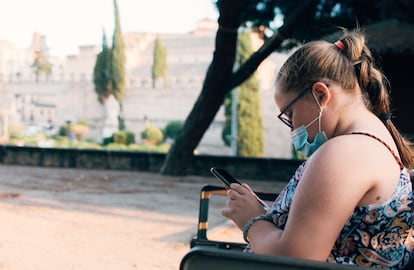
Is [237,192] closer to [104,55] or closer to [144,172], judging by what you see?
[144,172]

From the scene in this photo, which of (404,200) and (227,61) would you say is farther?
(227,61)

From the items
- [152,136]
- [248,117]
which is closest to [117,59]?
[152,136]

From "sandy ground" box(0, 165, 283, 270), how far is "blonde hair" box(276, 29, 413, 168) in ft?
7.52

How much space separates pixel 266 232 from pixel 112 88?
1634 inches

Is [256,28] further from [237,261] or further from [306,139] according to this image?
[237,261]

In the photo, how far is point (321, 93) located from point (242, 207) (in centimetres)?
34

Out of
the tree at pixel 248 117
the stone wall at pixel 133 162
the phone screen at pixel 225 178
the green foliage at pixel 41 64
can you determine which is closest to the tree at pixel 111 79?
the tree at pixel 248 117

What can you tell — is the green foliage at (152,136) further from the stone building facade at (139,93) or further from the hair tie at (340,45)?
the hair tie at (340,45)

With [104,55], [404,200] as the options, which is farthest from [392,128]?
[104,55]

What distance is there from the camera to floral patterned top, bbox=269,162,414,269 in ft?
3.97

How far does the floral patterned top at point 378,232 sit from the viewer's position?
3.97 feet

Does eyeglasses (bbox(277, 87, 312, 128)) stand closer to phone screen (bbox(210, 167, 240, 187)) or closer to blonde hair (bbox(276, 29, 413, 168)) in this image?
blonde hair (bbox(276, 29, 413, 168))

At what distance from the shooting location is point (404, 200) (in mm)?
1265

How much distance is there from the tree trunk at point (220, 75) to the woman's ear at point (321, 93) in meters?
8.05
